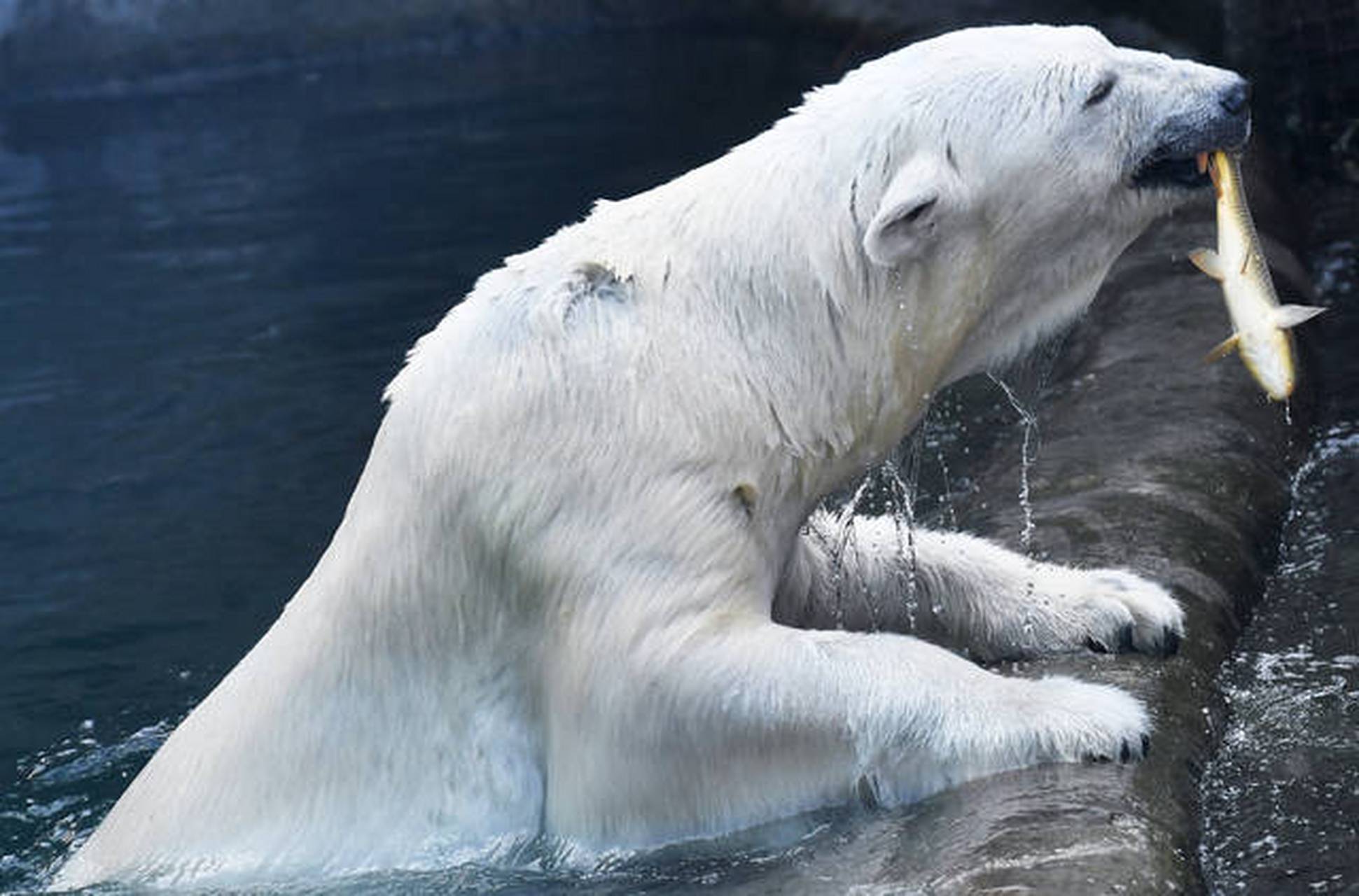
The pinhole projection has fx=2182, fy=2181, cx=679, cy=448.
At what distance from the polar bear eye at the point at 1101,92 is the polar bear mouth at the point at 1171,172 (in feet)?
0.46

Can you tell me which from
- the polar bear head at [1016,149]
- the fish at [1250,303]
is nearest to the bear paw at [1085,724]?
the polar bear head at [1016,149]

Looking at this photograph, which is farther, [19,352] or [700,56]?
[700,56]

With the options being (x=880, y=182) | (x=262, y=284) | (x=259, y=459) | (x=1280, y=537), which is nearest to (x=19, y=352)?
(x=262, y=284)

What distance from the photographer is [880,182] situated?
3785mm

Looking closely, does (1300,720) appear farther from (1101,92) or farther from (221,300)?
(221,300)

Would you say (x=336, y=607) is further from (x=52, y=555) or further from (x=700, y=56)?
(x=700, y=56)

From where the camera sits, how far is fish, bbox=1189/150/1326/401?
409 centimetres

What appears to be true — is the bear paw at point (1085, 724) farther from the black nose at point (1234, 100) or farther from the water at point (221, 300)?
the water at point (221, 300)

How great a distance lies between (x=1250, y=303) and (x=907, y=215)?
0.86 meters

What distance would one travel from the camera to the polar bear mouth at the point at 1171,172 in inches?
152

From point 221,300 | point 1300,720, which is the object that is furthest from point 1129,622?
point 221,300

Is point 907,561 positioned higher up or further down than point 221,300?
further down

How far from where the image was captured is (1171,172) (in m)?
3.90

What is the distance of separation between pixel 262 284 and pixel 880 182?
7668mm
